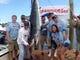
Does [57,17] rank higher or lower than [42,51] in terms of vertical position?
higher

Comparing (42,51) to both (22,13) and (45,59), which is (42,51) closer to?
(45,59)

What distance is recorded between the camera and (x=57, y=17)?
5199 millimetres

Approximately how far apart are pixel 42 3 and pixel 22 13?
404 millimetres

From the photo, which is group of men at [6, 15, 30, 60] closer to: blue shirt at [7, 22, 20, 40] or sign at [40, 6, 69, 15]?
blue shirt at [7, 22, 20, 40]

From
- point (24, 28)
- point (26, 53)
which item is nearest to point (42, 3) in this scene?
point (24, 28)

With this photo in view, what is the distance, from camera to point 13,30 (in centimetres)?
542

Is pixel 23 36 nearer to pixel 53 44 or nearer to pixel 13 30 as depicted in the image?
pixel 13 30

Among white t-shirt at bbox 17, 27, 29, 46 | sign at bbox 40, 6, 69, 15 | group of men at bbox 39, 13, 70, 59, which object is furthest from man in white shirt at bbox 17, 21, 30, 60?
sign at bbox 40, 6, 69, 15

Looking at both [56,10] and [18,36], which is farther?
[18,36]

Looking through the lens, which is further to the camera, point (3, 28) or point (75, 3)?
point (3, 28)

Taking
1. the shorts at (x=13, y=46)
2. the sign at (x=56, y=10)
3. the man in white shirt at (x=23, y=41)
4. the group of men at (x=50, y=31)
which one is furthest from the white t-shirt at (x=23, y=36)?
the sign at (x=56, y=10)

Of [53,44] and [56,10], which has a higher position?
[56,10]

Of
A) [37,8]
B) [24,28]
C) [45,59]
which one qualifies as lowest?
[45,59]

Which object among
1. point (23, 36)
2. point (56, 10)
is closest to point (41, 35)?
point (23, 36)
